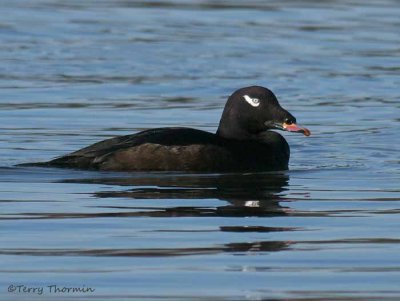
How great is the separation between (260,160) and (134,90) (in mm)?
6168

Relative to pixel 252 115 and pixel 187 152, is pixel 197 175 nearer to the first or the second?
pixel 187 152

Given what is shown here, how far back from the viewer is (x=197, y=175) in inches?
511

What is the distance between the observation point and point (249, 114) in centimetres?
1374

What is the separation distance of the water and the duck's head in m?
0.49

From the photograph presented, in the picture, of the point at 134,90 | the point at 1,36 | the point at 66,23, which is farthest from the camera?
the point at 66,23

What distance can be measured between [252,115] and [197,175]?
107 cm

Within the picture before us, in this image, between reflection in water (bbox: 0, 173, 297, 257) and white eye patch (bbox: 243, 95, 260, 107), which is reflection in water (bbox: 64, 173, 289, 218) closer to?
reflection in water (bbox: 0, 173, 297, 257)

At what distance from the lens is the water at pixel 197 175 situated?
28.6 feet

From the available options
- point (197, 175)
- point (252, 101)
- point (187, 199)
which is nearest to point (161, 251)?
point (187, 199)

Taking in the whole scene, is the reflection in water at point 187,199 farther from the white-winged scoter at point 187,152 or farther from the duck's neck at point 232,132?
the duck's neck at point 232,132

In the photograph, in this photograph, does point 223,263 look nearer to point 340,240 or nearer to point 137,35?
point 340,240

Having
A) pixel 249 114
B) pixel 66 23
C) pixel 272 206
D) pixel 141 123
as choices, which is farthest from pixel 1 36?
pixel 272 206

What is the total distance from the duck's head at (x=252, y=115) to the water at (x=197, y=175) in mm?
487

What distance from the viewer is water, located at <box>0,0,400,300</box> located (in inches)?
344
